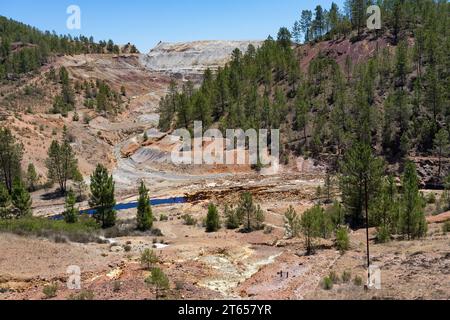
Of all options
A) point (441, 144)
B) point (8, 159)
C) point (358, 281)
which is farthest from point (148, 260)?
point (441, 144)

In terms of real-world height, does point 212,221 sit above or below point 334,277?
below

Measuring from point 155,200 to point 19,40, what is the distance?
14564 centimetres

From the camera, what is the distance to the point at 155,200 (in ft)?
223

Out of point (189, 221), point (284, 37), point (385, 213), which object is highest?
point (284, 37)

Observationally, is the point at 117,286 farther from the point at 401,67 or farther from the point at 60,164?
the point at 401,67

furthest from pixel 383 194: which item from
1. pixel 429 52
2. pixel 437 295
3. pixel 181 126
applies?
pixel 181 126

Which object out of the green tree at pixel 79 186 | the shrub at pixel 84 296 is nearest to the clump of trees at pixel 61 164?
the green tree at pixel 79 186

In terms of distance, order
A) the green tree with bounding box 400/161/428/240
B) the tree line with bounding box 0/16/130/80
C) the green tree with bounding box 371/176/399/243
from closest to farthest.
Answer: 1. the green tree with bounding box 371/176/399/243
2. the green tree with bounding box 400/161/428/240
3. the tree line with bounding box 0/16/130/80

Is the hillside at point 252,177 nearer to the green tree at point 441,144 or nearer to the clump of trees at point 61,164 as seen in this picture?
the clump of trees at point 61,164

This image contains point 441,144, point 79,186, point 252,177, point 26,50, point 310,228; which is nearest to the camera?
point 310,228

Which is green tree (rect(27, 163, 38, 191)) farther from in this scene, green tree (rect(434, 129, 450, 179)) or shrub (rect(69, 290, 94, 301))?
A: green tree (rect(434, 129, 450, 179))

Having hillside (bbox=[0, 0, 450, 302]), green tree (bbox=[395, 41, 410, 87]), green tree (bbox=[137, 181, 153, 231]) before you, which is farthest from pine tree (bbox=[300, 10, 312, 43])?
green tree (bbox=[137, 181, 153, 231])

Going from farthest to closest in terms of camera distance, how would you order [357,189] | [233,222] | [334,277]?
[233,222], [357,189], [334,277]

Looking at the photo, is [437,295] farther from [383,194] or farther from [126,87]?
[126,87]
